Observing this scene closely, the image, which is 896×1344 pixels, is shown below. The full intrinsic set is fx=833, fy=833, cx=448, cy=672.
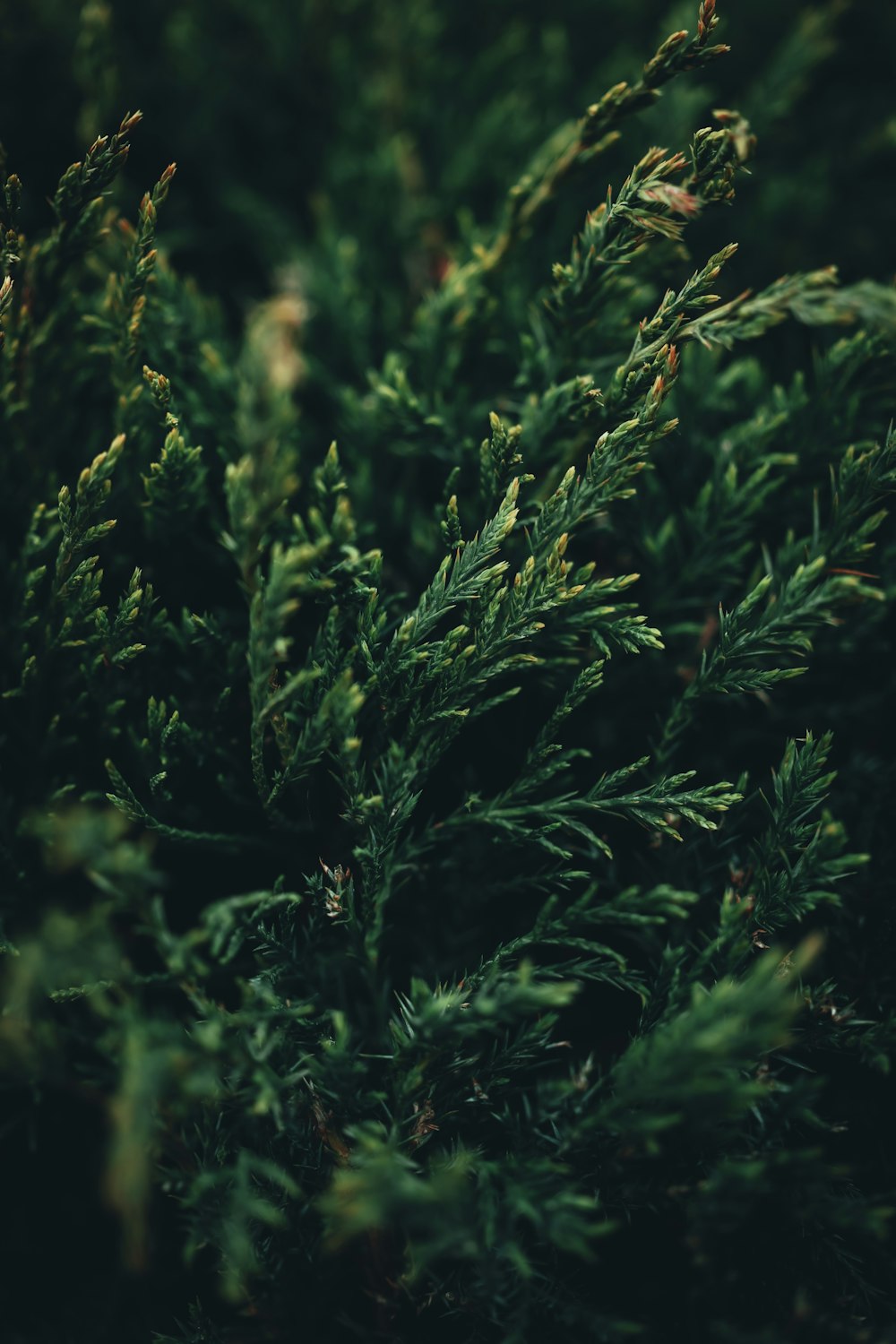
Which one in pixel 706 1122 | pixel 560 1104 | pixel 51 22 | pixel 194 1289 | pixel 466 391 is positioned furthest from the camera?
pixel 51 22

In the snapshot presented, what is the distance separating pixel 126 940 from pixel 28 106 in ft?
7.28

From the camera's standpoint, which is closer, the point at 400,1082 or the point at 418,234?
the point at 400,1082

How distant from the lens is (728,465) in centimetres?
160

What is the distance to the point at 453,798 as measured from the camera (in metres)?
1.70

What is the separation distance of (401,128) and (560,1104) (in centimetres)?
245

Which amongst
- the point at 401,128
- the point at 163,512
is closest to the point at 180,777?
the point at 163,512

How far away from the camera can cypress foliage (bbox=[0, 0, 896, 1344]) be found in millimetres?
1208

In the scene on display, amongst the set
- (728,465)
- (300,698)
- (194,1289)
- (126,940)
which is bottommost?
(194,1289)

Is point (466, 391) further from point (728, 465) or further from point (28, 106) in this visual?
point (28, 106)

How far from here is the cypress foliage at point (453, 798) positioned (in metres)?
1.21

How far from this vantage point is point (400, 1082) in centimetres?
131

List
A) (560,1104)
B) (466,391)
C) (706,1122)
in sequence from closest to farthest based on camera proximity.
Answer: (706,1122) < (560,1104) < (466,391)

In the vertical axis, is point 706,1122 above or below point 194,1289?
above

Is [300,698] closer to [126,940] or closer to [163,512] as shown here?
[163,512]
